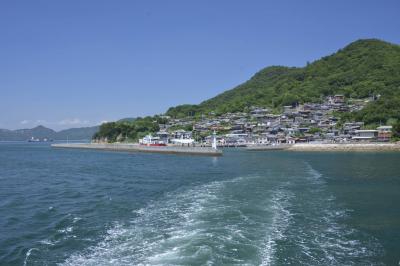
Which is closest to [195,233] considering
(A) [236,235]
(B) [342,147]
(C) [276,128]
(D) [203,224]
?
(D) [203,224]

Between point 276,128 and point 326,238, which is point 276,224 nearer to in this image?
point 326,238

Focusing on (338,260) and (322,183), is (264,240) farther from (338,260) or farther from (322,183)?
(322,183)

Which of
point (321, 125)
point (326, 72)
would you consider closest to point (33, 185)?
point (321, 125)

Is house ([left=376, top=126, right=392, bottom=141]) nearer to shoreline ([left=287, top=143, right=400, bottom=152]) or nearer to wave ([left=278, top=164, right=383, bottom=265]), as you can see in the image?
shoreline ([left=287, top=143, right=400, bottom=152])

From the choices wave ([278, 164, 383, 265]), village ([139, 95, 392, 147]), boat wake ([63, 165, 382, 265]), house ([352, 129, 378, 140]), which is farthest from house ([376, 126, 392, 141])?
wave ([278, 164, 383, 265])

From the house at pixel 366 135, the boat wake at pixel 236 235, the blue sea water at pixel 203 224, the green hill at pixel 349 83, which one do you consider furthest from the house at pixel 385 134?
the boat wake at pixel 236 235

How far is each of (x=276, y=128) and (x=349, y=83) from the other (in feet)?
197

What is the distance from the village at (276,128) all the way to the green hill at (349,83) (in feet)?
20.3

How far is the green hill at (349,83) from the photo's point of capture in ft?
339

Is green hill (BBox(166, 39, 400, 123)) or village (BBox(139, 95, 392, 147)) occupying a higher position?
green hill (BBox(166, 39, 400, 123))

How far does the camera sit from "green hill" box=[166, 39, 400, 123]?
339 feet

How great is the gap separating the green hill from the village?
6190 millimetres

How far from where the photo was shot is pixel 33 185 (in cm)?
2398

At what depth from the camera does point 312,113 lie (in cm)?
11844
